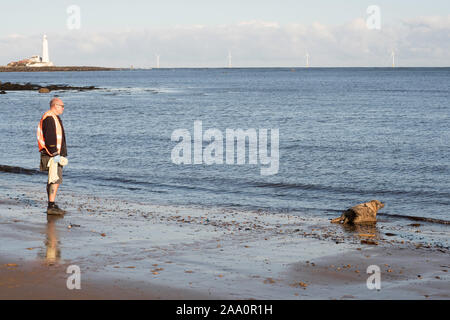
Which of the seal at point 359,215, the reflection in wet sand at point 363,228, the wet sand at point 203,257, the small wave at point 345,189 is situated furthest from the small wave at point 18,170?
the reflection in wet sand at point 363,228

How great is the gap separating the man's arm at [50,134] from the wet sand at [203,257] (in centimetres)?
135

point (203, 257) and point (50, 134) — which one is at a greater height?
point (50, 134)

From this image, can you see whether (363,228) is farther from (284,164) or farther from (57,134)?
(284,164)

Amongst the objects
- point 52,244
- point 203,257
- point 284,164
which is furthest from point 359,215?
point 284,164

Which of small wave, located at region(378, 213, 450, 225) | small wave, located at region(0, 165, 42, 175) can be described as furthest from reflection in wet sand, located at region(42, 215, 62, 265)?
small wave, located at region(0, 165, 42, 175)

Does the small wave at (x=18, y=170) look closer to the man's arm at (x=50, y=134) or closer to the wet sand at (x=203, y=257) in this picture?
the wet sand at (x=203, y=257)

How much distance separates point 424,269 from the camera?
8961 mm

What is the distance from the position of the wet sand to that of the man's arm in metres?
1.35

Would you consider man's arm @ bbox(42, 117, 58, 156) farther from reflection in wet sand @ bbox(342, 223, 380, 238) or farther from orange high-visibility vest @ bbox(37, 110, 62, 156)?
reflection in wet sand @ bbox(342, 223, 380, 238)

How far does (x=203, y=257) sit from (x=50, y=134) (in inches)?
164

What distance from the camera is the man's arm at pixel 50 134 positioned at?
11.3m

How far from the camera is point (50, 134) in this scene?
11414 millimetres

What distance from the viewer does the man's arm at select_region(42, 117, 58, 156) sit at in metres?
11.3
